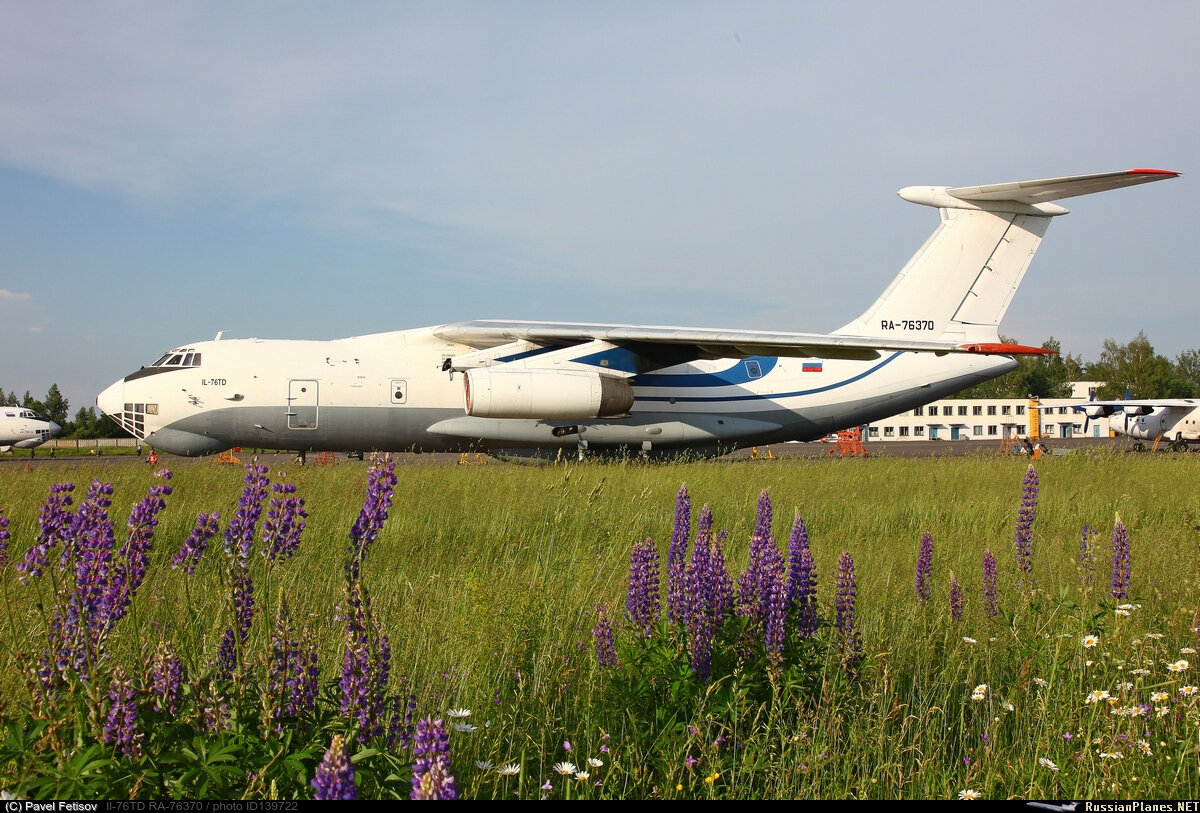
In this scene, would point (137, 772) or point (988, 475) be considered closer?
point (137, 772)

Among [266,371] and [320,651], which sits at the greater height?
[266,371]

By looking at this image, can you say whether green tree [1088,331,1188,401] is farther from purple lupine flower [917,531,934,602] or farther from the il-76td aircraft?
purple lupine flower [917,531,934,602]

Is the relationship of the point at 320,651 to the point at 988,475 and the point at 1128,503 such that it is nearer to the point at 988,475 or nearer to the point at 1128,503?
the point at 1128,503

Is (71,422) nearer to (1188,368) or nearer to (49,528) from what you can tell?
(49,528)

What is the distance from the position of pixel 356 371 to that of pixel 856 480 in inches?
318

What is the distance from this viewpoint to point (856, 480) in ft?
32.7

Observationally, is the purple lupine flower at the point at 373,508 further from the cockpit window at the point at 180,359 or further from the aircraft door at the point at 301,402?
the cockpit window at the point at 180,359

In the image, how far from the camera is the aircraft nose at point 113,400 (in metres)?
13.4

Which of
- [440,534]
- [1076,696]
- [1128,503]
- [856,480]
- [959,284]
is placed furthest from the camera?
[959,284]

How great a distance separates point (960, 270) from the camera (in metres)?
16.3

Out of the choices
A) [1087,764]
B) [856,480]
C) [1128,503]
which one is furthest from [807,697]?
[856,480]

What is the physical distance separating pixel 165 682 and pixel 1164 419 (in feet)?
131

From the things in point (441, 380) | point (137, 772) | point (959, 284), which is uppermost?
point (959, 284)

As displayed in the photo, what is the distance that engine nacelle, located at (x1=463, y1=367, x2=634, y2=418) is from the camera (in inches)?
515
